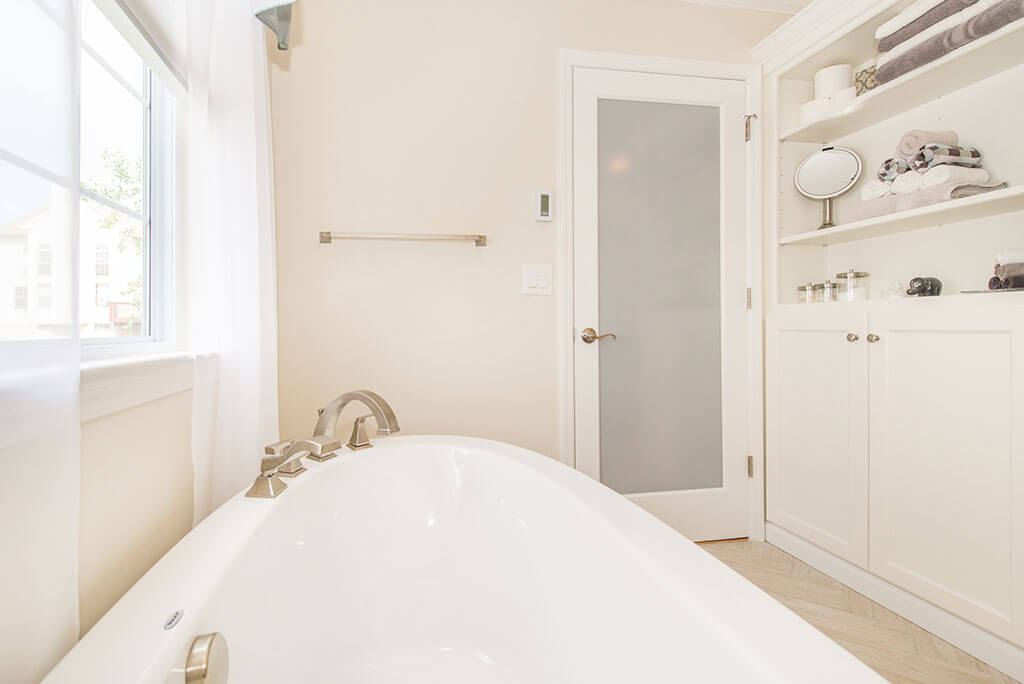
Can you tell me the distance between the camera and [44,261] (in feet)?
1.43

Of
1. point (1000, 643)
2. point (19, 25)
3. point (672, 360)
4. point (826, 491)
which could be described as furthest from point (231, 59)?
point (1000, 643)

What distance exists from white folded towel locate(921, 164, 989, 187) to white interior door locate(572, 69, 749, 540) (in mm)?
653

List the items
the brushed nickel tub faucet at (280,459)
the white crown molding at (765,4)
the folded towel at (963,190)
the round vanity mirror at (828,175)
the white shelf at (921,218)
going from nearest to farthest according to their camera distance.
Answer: the brushed nickel tub faucet at (280,459) → the white shelf at (921,218) → the folded towel at (963,190) → the round vanity mirror at (828,175) → the white crown molding at (765,4)

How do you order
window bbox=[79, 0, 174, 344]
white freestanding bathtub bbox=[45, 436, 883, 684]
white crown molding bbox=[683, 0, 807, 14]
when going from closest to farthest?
1. white freestanding bathtub bbox=[45, 436, 883, 684]
2. window bbox=[79, 0, 174, 344]
3. white crown molding bbox=[683, 0, 807, 14]

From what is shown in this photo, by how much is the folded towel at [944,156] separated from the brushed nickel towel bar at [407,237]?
150 centimetres

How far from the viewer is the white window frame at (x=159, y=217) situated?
1.01m

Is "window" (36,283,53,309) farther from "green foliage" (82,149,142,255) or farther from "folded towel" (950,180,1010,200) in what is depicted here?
"folded towel" (950,180,1010,200)

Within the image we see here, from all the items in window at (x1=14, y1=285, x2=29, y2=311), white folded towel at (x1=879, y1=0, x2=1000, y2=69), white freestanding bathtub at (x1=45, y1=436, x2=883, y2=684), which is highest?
white folded towel at (x1=879, y1=0, x2=1000, y2=69)

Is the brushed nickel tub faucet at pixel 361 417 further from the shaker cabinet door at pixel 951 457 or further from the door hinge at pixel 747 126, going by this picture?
the door hinge at pixel 747 126

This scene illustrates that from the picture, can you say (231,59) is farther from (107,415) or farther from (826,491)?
(826,491)

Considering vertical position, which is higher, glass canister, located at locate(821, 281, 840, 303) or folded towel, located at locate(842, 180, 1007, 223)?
folded towel, located at locate(842, 180, 1007, 223)

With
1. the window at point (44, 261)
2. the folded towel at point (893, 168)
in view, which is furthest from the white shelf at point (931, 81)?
the window at point (44, 261)

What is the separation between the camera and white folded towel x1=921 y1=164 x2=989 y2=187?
4.61ft

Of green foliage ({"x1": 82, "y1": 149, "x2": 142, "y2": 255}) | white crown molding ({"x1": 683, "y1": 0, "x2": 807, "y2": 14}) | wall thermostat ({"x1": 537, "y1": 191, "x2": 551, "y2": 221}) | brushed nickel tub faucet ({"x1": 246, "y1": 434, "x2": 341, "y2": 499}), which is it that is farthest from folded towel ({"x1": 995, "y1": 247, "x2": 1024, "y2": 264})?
green foliage ({"x1": 82, "y1": 149, "x2": 142, "y2": 255})
